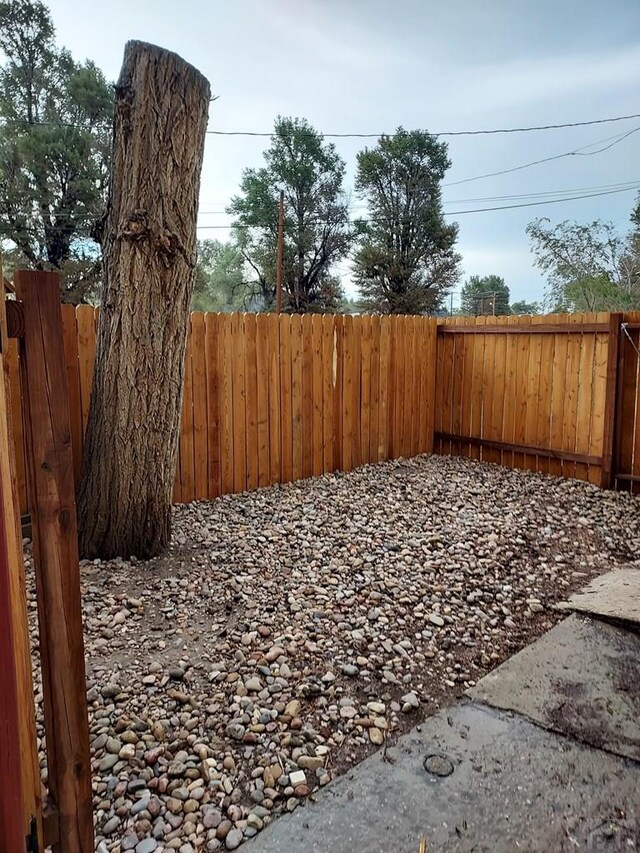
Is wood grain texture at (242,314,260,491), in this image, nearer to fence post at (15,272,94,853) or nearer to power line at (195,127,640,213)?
fence post at (15,272,94,853)

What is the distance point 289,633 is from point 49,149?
40.0 feet

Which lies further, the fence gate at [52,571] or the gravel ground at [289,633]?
the gravel ground at [289,633]

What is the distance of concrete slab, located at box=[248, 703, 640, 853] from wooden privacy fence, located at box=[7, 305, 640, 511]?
101 inches

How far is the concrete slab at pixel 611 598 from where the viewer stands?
259cm

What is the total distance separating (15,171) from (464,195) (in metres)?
12.4

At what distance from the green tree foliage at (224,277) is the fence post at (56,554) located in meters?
16.7

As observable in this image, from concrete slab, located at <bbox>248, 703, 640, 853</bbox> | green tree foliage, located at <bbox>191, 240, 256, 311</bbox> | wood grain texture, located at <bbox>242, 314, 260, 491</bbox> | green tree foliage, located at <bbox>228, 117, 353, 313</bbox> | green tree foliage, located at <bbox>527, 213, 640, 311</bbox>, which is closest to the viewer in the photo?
concrete slab, located at <bbox>248, 703, 640, 853</bbox>

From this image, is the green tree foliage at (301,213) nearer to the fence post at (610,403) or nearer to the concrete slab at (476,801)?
the fence post at (610,403)

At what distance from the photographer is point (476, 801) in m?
1.50

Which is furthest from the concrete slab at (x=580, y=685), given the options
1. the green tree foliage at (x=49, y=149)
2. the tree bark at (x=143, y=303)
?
the green tree foliage at (x=49, y=149)

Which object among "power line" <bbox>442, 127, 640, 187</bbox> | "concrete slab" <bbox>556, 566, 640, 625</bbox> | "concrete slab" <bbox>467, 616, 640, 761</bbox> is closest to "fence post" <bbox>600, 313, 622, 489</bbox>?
"concrete slab" <bbox>556, 566, 640, 625</bbox>

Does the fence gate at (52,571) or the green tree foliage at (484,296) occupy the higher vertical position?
the green tree foliage at (484,296)

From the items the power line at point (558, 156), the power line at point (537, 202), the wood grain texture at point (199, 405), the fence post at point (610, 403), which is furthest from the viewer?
the power line at point (537, 202)

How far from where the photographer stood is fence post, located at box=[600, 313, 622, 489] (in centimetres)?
455
